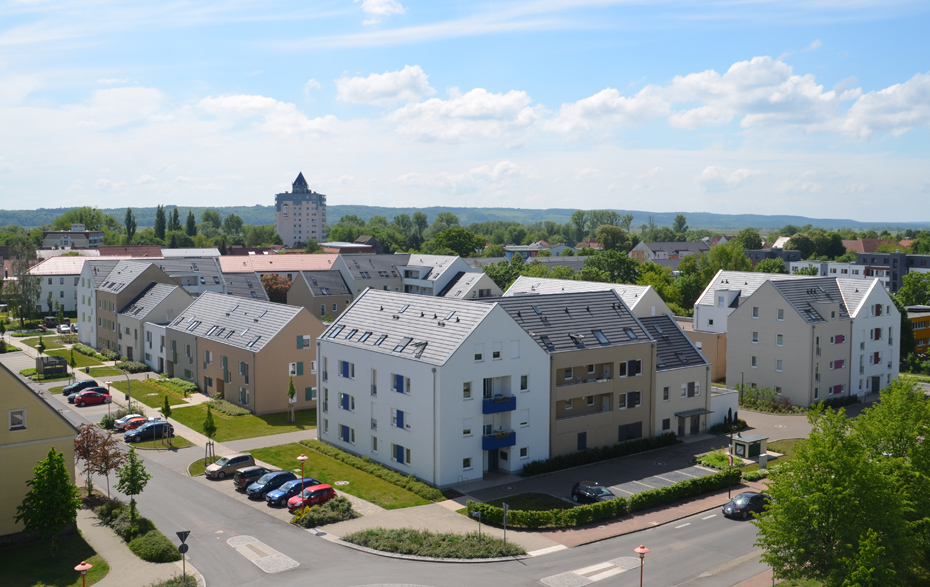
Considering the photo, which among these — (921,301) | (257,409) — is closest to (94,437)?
(257,409)

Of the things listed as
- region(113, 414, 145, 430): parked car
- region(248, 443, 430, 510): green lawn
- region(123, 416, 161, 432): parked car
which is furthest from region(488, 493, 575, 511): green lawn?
region(113, 414, 145, 430): parked car

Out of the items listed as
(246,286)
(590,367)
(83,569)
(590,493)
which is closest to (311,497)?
(83,569)

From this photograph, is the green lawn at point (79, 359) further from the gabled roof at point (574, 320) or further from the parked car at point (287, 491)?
the gabled roof at point (574, 320)

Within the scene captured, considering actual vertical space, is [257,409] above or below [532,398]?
below

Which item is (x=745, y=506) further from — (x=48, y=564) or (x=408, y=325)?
(x=48, y=564)

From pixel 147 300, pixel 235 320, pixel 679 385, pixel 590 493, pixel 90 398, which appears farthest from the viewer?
pixel 147 300

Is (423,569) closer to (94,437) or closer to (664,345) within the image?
(94,437)

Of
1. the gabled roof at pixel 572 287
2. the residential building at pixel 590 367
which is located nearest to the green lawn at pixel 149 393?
the gabled roof at pixel 572 287
